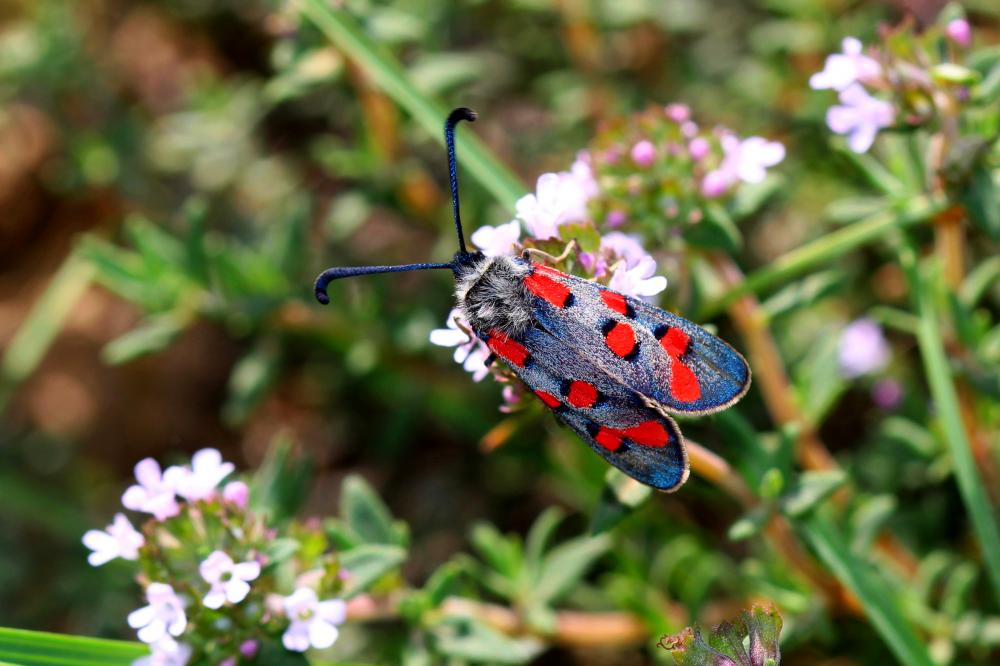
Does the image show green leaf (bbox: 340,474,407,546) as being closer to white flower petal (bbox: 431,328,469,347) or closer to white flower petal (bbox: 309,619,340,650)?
white flower petal (bbox: 309,619,340,650)

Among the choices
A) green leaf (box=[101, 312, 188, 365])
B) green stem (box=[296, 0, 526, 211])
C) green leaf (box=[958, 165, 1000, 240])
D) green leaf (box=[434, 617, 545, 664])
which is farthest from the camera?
green leaf (box=[101, 312, 188, 365])

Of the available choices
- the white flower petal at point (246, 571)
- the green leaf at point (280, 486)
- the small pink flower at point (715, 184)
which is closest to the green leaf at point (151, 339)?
the green leaf at point (280, 486)

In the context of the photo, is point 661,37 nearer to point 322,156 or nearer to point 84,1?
point 322,156

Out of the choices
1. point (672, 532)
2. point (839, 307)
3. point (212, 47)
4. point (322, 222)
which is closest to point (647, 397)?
point (672, 532)

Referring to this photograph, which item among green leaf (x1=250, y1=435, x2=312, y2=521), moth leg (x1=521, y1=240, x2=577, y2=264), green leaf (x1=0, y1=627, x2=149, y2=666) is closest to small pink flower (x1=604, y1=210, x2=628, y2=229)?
moth leg (x1=521, y1=240, x2=577, y2=264)

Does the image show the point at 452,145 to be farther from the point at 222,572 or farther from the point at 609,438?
the point at 222,572

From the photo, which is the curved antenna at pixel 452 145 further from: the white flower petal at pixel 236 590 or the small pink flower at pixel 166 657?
the small pink flower at pixel 166 657
